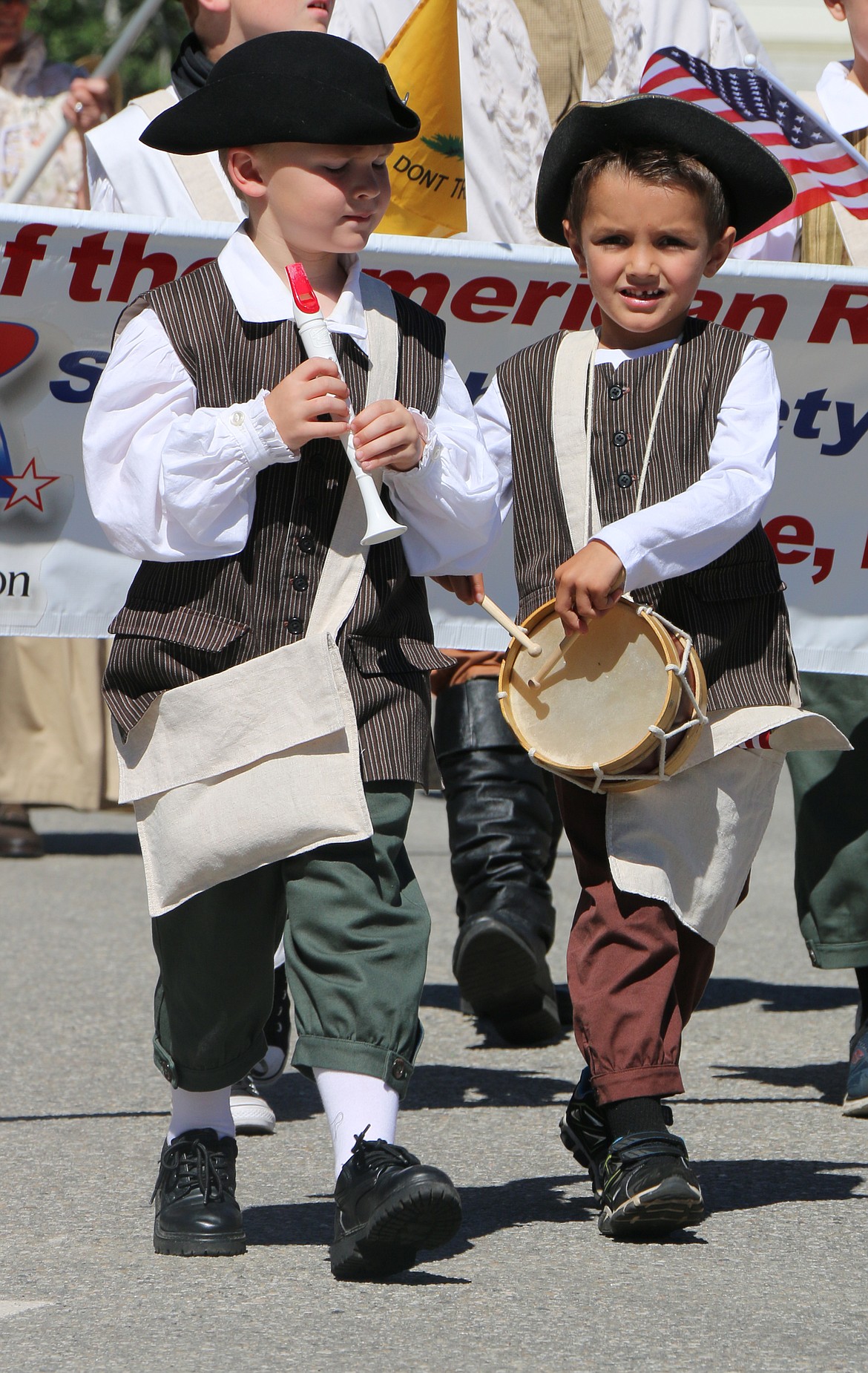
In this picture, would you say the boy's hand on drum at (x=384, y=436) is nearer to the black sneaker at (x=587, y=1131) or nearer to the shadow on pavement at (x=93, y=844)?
the black sneaker at (x=587, y=1131)

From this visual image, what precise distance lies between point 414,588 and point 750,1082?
157 cm

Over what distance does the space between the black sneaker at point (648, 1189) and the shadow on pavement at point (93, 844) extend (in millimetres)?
4355

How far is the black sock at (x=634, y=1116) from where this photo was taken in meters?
3.14

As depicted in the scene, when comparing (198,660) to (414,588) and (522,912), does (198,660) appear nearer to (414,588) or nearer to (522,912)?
(414,588)

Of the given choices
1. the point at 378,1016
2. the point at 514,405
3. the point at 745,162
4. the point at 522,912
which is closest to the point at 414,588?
the point at 514,405

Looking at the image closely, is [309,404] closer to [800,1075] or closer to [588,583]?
[588,583]

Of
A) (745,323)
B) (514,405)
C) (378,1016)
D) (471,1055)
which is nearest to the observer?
(378,1016)

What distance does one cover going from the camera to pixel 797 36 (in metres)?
13.9

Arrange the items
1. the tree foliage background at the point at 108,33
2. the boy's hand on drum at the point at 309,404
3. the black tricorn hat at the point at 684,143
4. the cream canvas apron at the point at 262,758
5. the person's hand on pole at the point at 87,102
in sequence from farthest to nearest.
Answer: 1. the tree foliage background at the point at 108,33
2. the person's hand on pole at the point at 87,102
3. the black tricorn hat at the point at 684,143
4. the cream canvas apron at the point at 262,758
5. the boy's hand on drum at the point at 309,404

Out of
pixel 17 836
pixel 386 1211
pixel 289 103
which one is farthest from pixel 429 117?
pixel 17 836

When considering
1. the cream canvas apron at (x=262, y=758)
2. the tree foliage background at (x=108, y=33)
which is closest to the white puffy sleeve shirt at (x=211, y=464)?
the cream canvas apron at (x=262, y=758)

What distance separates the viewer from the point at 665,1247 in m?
3.03

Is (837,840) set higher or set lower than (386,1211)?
lower

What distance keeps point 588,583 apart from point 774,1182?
110 centimetres
